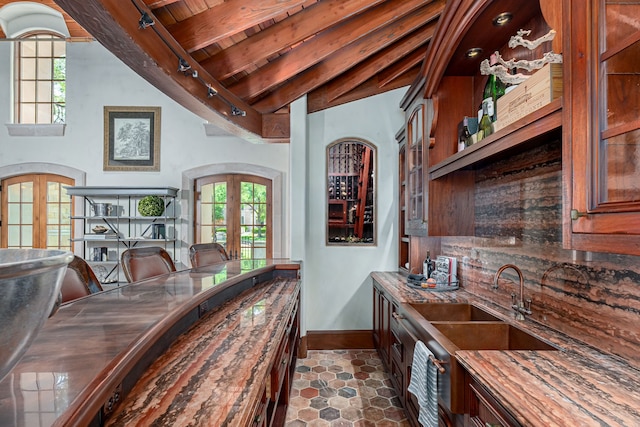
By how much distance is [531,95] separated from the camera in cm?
137

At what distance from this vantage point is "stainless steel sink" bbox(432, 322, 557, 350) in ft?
5.76

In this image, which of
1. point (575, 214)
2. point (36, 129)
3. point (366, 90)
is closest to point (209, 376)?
point (575, 214)

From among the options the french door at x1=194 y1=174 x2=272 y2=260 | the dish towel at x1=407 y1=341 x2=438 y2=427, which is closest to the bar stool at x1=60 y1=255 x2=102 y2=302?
the dish towel at x1=407 y1=341 x2=438 y2=427

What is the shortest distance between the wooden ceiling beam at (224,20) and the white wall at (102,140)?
104 inches

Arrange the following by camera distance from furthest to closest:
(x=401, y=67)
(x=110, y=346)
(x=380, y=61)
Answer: (x=401, y=67)
(x=380, y=61)
(x=110, y=346)

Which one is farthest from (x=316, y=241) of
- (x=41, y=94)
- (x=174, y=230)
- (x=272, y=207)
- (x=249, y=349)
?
(x=41, y=94)

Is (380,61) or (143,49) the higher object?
(380,61)

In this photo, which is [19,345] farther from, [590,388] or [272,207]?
[272,207]

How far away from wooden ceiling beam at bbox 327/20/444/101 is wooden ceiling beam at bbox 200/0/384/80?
1.06 metres

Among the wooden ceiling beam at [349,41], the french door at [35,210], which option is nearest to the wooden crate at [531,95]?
the wooden ceiling beam at [349,41]

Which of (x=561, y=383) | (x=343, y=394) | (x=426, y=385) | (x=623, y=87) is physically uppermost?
(x=623, y=87)

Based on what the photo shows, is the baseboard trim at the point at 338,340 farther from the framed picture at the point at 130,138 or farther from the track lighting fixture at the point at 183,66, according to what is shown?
the framed picture at the point at 130,138

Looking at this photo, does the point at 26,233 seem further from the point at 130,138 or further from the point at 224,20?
the point at 224,20

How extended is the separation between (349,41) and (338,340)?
10.6 ft
